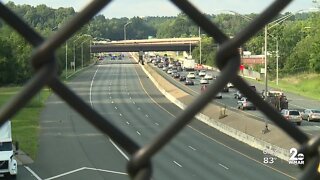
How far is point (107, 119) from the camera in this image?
5.69 ft

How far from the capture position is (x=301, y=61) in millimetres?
83062

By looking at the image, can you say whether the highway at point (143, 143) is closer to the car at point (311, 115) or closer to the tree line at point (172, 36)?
the tree line at point (172, 36)

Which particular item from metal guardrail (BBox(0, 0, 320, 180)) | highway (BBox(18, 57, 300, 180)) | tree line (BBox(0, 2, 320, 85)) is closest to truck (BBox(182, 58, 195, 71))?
tree line (BBox(0, 2, 320, 85))

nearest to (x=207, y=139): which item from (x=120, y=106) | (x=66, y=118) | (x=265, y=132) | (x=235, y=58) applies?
(x=265, y=132)

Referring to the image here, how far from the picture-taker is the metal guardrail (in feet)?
5.16

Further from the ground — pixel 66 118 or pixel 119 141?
pixel 119 141

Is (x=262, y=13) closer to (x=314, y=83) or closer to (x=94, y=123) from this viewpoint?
(x=94, y=123)

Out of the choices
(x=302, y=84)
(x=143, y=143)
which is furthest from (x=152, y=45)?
(x=143, y=143)

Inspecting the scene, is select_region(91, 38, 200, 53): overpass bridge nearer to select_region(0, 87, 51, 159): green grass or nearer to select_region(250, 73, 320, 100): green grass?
select_region(250, 73, 320, 100): green grass

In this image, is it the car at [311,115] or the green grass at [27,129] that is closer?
the green grass at [27,129]

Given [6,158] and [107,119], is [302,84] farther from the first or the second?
[107,119]

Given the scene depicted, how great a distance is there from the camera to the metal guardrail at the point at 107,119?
1.57m

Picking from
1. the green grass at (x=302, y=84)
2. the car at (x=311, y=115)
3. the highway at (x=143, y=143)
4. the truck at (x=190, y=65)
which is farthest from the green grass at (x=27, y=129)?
the truck at (x=190, y=65)

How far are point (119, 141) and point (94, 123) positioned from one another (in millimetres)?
91
